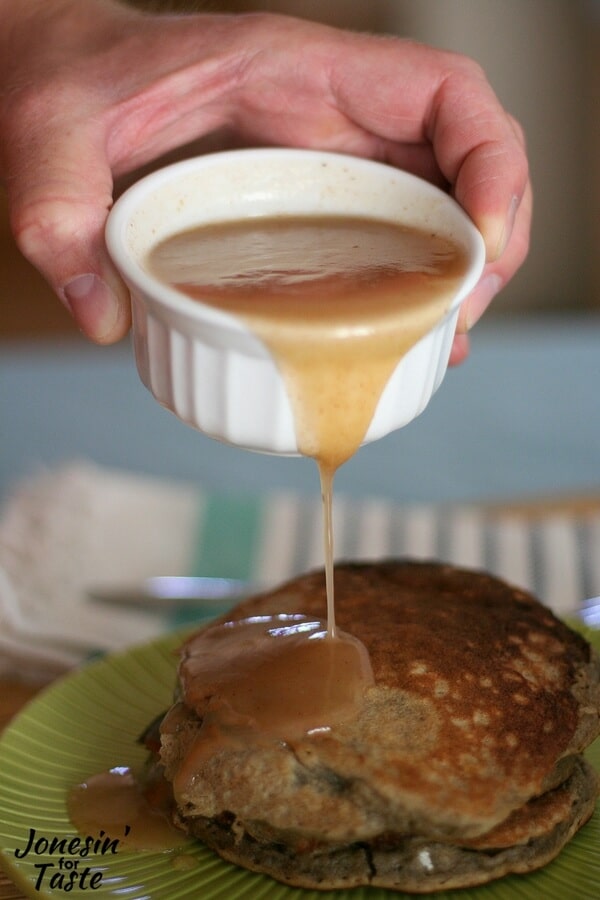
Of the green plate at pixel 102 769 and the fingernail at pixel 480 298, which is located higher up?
the fingernail at pixel 480 298

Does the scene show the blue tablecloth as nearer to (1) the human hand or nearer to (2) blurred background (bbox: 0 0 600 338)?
(1) the human hand

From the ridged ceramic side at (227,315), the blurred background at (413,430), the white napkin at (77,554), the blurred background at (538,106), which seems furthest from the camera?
the blurred background at (538,106)

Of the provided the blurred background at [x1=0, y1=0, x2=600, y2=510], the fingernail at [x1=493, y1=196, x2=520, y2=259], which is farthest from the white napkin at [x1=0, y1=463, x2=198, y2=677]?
the fingernail at [x1=493, y1=196, x2=520, y2=259]

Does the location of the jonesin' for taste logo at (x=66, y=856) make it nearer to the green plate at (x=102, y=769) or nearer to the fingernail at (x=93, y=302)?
the green plate at (x=102, y=769)

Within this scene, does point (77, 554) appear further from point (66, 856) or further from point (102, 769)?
point (66, 856)

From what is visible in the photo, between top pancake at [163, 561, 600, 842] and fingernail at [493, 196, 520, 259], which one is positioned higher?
fingernail at [493, 196, 520, 259]

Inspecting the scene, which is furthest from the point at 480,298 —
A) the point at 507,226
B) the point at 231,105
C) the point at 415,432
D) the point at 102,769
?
the point at 415,432

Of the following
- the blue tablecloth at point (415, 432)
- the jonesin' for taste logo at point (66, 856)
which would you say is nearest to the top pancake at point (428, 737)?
the jonesin' for taste logo at point (66, 856)
